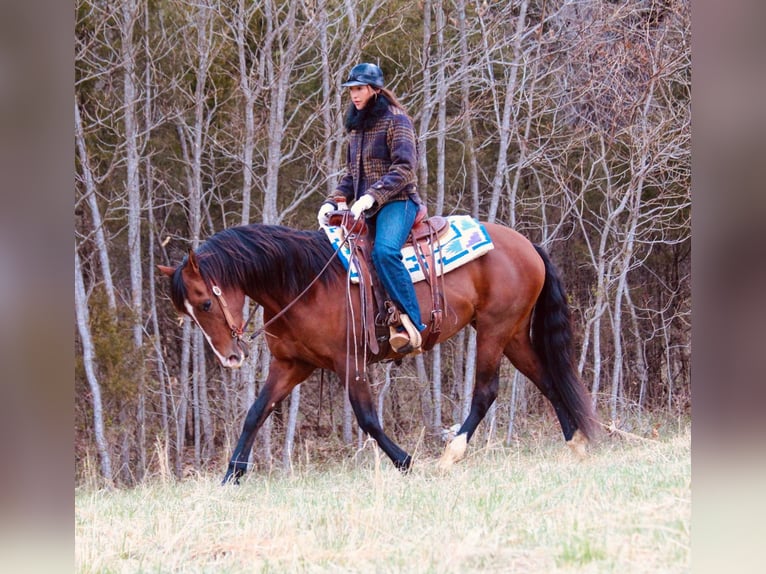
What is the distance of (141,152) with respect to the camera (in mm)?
9102

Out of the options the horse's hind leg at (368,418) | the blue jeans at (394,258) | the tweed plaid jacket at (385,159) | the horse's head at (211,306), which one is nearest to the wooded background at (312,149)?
the tweed plaid jacket at (385,159)

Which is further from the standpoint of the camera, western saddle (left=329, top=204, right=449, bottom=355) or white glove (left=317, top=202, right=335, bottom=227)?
white glove (left=317, top=202, right=335, bottom=227)

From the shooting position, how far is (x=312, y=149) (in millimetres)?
9492

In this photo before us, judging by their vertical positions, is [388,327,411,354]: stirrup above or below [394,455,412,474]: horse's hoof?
above

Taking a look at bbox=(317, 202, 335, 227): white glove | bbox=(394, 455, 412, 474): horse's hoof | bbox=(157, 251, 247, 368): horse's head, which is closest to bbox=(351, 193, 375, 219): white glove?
bbox=(317, 202, 335, 227): white glove

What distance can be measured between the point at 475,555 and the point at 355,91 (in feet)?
11.2

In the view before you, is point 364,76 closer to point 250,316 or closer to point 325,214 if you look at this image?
point 325,214

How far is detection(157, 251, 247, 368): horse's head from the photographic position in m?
5.16

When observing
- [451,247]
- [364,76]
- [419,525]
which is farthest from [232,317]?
[419,525]

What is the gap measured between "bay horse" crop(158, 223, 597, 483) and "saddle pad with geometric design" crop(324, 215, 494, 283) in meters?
0.08

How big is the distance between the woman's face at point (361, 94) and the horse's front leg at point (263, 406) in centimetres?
188

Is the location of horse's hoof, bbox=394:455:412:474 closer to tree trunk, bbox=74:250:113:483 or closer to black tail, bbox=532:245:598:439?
black tail, bbox=532:245:598:439
